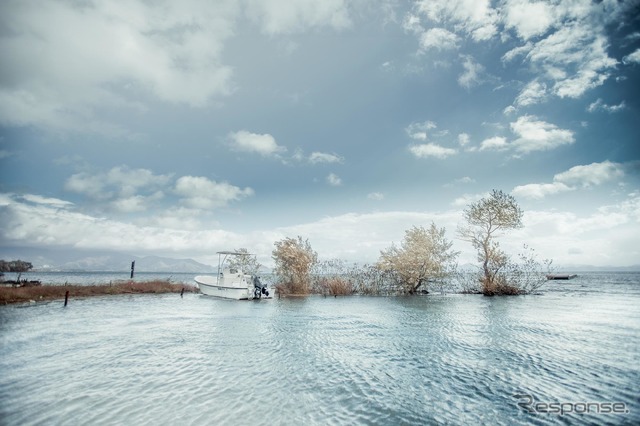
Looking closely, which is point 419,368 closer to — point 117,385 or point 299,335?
point 299,335

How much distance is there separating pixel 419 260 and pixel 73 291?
4443 cm

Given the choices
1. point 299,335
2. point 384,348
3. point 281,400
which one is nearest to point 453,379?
point 384,348

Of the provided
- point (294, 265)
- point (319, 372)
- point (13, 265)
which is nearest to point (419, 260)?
point (294, 265)

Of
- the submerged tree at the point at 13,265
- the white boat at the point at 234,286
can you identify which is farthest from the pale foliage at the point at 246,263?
the submerged tree at the point at 13,265

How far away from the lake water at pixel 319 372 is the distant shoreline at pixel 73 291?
12578 millimetres

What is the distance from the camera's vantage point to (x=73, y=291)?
1474 inches

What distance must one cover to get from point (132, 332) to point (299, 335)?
1038cm

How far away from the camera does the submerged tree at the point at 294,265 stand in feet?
148

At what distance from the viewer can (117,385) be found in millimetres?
10352

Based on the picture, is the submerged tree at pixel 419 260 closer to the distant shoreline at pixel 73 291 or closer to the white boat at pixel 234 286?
the white boat at pixel 234 286

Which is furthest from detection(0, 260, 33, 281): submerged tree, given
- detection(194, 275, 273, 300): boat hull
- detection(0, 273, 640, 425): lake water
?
detection(0, 273, 640, 425): lake water

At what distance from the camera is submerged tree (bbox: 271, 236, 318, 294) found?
148 feet

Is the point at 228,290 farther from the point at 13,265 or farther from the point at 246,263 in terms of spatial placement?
the point at 13,265

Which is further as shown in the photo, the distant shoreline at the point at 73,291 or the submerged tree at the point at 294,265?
the submerged tree at the point at 294,265
